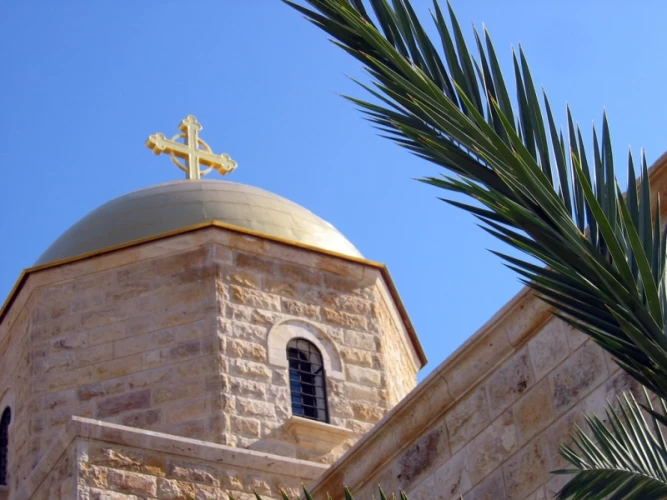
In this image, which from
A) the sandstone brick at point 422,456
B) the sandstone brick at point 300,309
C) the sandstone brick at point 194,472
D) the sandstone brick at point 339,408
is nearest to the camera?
the sandstone brick at point 422,456

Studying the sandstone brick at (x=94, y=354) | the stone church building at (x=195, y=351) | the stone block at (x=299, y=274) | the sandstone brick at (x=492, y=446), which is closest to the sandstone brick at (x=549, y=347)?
the sandstone brick at (x=492, y=446)

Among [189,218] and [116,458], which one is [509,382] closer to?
[116,458]

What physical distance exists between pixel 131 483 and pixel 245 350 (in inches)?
100

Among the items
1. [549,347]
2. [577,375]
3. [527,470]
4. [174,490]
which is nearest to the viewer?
[577,375]

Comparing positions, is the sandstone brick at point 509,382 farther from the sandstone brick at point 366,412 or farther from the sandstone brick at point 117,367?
the sandstone brick at point 117,367

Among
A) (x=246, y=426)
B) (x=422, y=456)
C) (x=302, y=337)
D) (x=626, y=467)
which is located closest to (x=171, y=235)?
(x=302, y=337)

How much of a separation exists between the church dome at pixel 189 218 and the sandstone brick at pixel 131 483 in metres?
3.36

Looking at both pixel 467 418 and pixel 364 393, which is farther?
pixel 364 393

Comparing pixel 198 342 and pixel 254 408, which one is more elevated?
pixel 198 342

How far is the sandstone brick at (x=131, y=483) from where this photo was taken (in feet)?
24.6

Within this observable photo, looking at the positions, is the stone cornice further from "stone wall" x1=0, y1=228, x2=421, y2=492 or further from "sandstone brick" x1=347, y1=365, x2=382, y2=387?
"sandstone brick" x1=347, y1=365, x2=382, y2=387

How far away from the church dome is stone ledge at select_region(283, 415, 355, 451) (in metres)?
1.81

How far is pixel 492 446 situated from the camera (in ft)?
19.5

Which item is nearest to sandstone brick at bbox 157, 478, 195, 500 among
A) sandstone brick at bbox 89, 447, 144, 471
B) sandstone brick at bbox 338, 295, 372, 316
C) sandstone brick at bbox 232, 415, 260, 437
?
sandstone brick at bbox 89, 447, 144, 471
